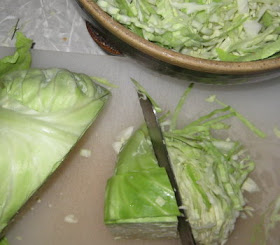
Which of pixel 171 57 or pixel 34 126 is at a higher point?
pixel 171 57

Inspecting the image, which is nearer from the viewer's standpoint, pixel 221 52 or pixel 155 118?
pixel 221 52

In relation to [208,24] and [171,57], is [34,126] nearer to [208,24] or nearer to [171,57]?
[171,57]

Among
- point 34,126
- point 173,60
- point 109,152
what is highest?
point 173,60

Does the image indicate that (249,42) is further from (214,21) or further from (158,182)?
(158,182)

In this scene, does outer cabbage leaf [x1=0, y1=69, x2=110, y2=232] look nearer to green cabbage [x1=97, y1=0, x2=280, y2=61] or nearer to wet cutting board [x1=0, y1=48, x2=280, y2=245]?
wet cutting board [x1=0, y1=48, x2=280, y2=245]

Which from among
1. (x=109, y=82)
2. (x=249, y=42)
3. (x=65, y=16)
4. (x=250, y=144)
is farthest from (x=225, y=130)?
(x=65, y=16)

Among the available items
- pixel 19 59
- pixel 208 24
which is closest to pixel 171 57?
pixel 208 24

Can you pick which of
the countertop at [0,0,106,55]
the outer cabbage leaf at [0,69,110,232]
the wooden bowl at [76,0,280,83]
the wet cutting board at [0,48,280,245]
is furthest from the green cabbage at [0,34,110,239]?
the countertop at [0,0,106,55]

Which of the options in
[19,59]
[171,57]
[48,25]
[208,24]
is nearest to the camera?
[171,57]
